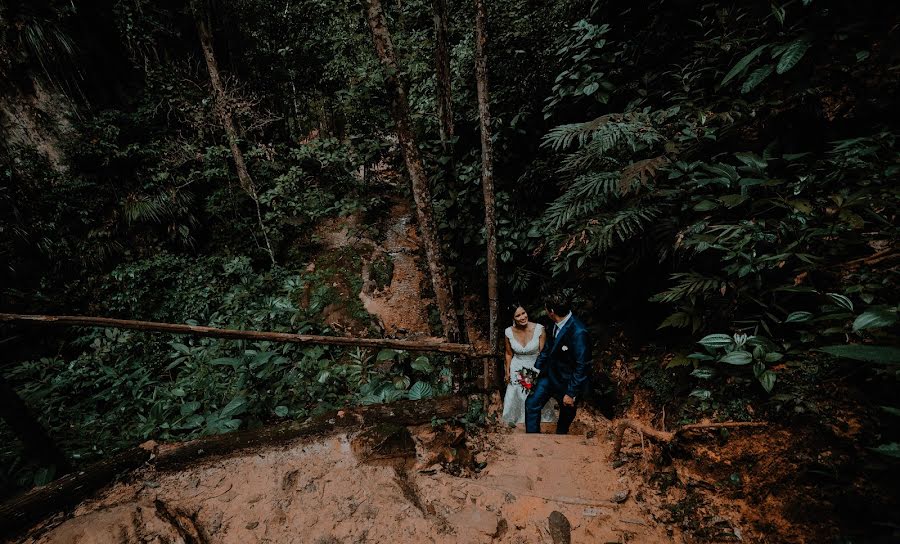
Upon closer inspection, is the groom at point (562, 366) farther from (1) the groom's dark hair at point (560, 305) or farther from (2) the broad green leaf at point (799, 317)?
(2) the broad green leaf at point (799, 317)

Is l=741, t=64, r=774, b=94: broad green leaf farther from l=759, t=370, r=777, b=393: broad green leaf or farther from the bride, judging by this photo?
the bride

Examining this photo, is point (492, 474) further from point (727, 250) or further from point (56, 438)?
point (56, 438)

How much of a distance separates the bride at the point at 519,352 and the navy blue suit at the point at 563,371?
0.55ft

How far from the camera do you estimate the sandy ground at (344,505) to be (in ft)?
6.64

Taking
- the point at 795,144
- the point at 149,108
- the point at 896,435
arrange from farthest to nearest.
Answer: the point at 149,108
the point at 795,144
the point at 896,435

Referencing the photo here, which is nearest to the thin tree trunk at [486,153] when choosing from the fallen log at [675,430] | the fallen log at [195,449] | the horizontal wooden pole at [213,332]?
the horizontal wooden pole at [213,332]

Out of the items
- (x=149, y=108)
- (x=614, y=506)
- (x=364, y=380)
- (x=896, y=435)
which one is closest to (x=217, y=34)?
(x=149, y=108)

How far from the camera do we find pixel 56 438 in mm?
3436

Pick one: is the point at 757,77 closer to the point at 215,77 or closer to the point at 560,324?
the point at 560,324

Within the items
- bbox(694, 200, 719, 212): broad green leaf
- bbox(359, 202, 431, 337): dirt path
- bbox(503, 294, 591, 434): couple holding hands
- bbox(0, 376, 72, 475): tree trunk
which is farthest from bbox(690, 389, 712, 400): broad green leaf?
bbox(359, 202, 431, 337): dirt path

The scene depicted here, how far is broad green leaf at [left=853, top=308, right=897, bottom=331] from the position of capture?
5.48 feet

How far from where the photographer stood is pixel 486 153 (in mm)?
3988

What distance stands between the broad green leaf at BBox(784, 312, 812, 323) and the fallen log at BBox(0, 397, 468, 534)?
2.57 m

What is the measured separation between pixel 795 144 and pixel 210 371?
21.5ft
